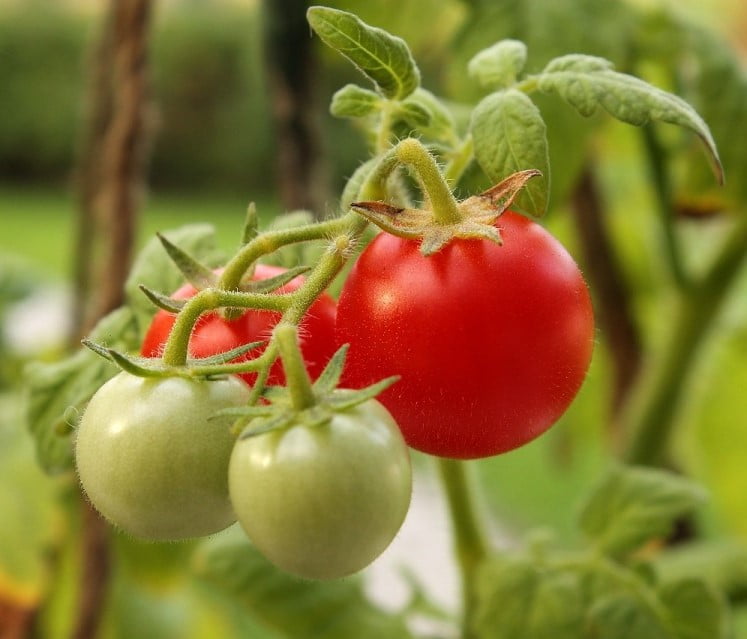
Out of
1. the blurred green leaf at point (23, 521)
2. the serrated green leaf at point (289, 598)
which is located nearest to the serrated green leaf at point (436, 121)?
the serrated green leaf at point (289, 598)

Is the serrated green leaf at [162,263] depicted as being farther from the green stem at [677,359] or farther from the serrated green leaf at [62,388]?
the green stem at [677,359]

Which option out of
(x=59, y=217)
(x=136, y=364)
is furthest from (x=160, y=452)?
(x=59, y=217)

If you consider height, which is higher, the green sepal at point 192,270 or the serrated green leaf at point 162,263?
the green sepal at point 192,270

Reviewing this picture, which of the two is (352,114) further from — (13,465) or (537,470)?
(537,470)

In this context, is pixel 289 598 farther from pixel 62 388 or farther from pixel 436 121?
pixel 436 121

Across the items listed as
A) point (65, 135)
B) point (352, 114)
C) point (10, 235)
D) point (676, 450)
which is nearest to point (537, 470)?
point (676, 450)
